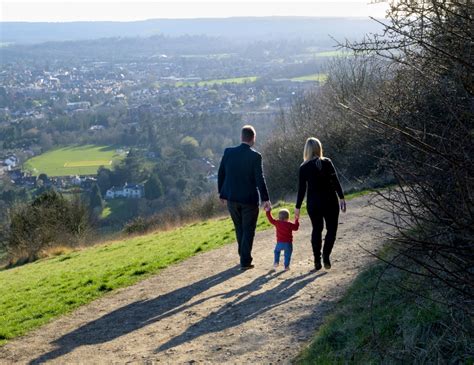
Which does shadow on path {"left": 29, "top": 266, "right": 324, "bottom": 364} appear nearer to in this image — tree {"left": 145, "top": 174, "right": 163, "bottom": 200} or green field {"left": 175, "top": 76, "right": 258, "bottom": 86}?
tree {"left": 145, "top": 174, "right": 163, "bottom": 200}

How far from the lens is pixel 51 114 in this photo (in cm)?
10238

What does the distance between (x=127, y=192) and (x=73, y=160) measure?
→ 1831 cm

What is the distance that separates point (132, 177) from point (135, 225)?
37620mm

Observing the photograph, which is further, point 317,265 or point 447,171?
point 317,265

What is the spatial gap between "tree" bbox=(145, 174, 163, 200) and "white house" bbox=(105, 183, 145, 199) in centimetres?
75

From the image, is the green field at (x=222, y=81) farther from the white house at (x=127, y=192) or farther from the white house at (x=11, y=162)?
the white house at (x=127, y=192)

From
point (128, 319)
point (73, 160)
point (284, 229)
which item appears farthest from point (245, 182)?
point (73, 160)

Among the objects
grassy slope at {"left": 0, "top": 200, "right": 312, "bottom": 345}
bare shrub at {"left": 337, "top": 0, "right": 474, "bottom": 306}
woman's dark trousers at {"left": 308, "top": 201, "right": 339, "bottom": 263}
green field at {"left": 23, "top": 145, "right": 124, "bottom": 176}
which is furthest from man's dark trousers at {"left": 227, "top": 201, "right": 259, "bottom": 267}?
green field at {"left": 23, "top": 145, "right": 124, "bottom": 176}

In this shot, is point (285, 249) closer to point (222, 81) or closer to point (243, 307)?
point (243, 307)

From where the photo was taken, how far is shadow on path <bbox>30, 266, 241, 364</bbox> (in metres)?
7.23

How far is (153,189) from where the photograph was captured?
187ft

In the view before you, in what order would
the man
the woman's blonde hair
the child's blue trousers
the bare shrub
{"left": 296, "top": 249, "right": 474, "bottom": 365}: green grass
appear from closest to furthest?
the bare shrub < {"left": 296, "top": 249, "right": 474, "bottom": 365}: green grass < the woman's blonde hair < the man < the child's blue trousers

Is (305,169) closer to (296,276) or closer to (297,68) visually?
(296,276)

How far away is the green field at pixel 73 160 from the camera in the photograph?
6769 centimetres
